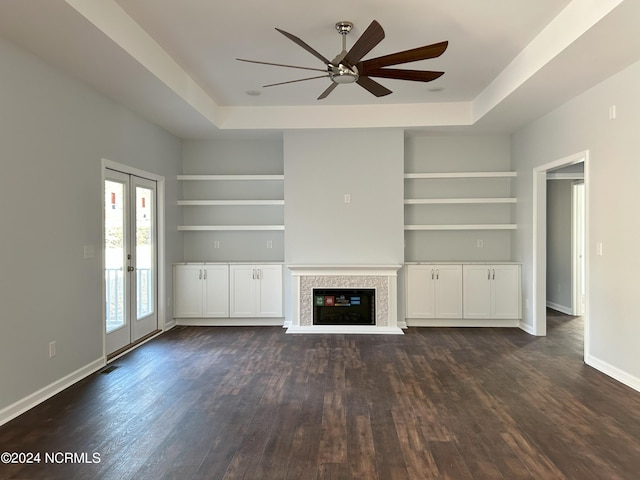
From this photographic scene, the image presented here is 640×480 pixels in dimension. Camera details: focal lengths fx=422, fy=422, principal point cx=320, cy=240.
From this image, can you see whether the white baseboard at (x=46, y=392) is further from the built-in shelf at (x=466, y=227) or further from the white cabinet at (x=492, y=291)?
the white cabinet at (x=492, y=291)

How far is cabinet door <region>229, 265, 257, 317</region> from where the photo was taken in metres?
5.96

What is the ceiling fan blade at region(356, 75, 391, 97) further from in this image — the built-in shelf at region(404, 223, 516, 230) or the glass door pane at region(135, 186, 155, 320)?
the glass door pane at region(135, 186, 155, 320)

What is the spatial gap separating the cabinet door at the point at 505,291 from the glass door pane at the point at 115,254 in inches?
187

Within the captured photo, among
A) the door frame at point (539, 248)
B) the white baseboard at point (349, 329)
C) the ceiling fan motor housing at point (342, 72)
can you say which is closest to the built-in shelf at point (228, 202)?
the white baseboard at point (349, 329)

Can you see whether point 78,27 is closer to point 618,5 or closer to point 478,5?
point 478,5

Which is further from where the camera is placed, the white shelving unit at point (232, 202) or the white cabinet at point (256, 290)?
the white shelving unit at point (232, 202)

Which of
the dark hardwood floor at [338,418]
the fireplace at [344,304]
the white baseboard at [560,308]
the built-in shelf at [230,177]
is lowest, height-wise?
the dark hardwood floor at [338,418]

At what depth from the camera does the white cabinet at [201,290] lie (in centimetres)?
598

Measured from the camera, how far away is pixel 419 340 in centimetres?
520

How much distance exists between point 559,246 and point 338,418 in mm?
5627

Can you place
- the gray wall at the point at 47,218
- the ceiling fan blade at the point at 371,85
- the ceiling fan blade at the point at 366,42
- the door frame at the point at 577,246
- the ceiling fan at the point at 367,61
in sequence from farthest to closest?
1. the door frame at the point at 577,246
2. the ceiling fan blade at the point at 371,85
3. the gray wall at the point at 47,218
4. the ceiling fan at the point at 367,61
5. the ceiling fan blade at the point at 366,42

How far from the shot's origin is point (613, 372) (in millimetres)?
3818

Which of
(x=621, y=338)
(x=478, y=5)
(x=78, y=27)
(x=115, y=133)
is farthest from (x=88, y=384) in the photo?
(x=621, y=338)

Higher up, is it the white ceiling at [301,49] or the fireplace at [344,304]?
the white ceiling at [301,49]
